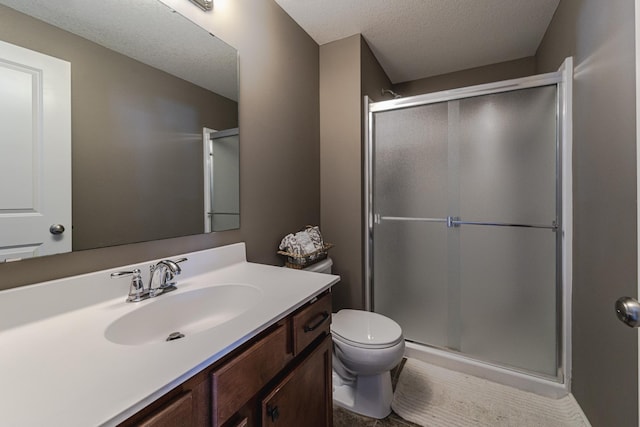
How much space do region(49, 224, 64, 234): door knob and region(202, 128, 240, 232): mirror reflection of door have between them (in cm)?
50

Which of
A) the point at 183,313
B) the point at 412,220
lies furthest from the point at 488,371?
the point at 183,313

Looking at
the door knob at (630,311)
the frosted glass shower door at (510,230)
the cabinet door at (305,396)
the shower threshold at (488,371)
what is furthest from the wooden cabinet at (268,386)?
the frosted glass shower door at (510,230)

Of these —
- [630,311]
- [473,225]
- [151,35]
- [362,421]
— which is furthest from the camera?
[473,225]

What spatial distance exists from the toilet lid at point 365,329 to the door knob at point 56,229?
1.23 m

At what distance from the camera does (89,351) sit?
60cm

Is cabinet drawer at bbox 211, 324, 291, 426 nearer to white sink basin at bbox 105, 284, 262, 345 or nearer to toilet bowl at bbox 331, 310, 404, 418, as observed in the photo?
white sink basin at bbox 105, 284, 262, 345

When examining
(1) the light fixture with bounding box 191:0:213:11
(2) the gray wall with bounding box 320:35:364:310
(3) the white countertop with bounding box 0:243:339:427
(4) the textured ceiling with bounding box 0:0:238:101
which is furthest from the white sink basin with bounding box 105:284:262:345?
(1) the light fixture with bounding box 191:0:213:11

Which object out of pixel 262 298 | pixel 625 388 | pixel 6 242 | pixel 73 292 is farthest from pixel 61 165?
pixel 625 388

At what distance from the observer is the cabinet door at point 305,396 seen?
78cm

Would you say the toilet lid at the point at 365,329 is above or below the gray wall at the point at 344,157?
below

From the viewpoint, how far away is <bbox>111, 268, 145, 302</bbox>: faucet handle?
2.94ft

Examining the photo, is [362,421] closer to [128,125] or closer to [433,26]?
[128,125]

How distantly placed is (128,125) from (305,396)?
1136 mm

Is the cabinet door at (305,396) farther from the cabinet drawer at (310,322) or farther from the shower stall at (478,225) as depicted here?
the shower stall at (478,225)
